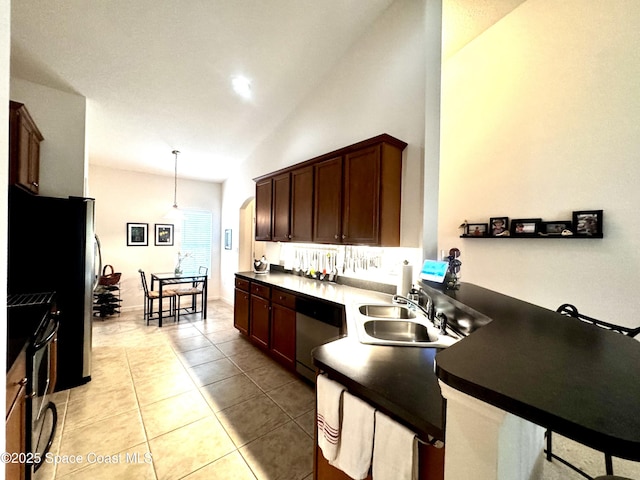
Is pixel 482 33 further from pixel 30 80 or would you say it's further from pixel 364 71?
pixel 30 80

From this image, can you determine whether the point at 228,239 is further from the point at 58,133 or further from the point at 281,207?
the point at 58,133

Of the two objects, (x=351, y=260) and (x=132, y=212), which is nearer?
(x=351, y=260)

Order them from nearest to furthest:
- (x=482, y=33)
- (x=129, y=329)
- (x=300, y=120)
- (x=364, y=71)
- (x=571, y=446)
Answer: (x=571, y=446) < (x=364, y=71) < (x=482, y=33) < (x=300, y=120) < (x=129, y=329)

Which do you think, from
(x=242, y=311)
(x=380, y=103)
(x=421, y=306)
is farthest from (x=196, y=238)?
(x=421, y=306)

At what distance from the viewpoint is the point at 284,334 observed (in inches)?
112

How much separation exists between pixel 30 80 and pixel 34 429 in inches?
127

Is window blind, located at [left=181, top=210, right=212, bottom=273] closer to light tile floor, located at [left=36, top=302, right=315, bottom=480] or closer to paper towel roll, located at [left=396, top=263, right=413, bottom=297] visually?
light tile floor, located at [left=36, top=302, right=315, bottom=480]

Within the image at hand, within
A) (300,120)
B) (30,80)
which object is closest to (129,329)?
(30,80)

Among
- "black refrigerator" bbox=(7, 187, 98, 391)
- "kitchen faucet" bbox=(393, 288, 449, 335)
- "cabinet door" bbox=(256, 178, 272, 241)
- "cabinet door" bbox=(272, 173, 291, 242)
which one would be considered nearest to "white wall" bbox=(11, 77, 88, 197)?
"black refrigerator" bbox=(7, 187, 98, 391)

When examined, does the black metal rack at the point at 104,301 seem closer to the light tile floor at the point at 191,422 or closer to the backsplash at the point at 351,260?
the light tile floor at the point at 191,422

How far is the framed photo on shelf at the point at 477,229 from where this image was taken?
9.69 feet

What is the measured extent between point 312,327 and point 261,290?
108 cm

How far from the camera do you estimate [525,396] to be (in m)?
0.51

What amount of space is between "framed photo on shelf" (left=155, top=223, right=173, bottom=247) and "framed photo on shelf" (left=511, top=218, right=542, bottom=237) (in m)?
5.99
